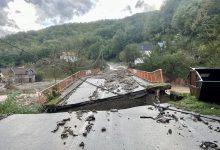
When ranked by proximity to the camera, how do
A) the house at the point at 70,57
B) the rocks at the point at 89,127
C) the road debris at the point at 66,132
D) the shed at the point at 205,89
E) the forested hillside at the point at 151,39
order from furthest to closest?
the house at the point at 70,57, the forested hillside at the point at 151,39, the shed at the point at 205,89, the rocks at the point at 89,127, the road debris at the point at 66,132

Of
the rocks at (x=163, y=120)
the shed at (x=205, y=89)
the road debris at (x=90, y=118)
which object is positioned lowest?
the road debris at (x=90, y=118)

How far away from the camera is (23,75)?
106m

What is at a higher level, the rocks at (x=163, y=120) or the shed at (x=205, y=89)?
the shed at (x=205, y=89)

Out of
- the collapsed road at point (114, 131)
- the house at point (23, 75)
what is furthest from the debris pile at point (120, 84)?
the house at point (23, 75)

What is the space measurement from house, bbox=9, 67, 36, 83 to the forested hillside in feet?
18.8

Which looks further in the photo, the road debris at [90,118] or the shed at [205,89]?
the shed at [205,89]

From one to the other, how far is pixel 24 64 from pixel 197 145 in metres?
114

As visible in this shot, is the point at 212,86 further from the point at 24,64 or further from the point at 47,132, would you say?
the point at 24,64

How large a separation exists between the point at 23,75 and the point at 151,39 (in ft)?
195

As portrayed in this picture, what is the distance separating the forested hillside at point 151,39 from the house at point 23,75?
5.73 meters

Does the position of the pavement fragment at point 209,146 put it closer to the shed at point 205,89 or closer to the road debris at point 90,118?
the road debris at point 90,118

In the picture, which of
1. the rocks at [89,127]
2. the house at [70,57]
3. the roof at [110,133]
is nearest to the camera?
the roof at [110,133]

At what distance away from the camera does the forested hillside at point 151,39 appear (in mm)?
53281

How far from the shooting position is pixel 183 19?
342 feet
